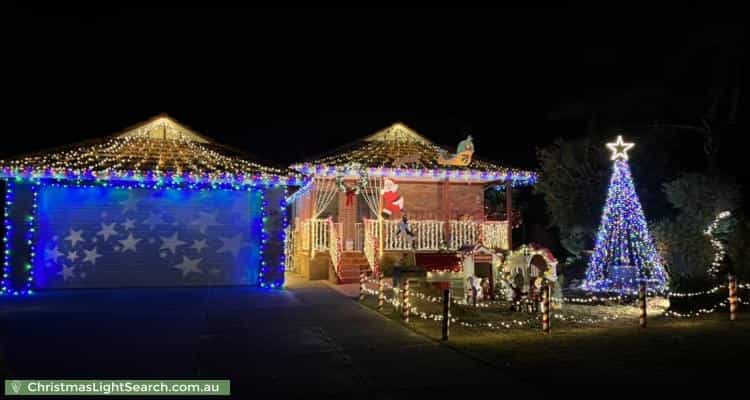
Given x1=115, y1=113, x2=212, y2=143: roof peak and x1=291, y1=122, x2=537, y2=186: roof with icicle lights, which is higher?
x1=115, y1=113, x2=212, y2=143: roof peak

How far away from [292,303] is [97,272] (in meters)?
6.72

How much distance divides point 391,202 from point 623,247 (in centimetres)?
771

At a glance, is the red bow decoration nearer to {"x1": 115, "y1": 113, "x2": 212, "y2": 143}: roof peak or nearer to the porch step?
the porch step

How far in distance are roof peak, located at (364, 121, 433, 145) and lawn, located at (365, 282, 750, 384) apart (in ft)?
37.5

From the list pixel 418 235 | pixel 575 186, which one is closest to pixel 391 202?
pixel 418 235

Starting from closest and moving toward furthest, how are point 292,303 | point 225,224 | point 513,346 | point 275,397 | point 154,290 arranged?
point 275,397 → point 513,346 → point 292,303 → point 154,290 → point 225,224

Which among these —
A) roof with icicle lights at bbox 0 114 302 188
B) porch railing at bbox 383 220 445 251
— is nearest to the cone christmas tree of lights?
porch railing at bbox 383 220 445 251

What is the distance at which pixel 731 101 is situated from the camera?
75.8ft

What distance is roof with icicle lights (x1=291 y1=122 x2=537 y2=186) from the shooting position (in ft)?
64.8

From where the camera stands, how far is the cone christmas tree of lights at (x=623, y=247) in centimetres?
1585

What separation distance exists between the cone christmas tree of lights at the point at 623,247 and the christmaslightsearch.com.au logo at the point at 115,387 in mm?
12348

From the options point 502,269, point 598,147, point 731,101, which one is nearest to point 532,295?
point 502,269

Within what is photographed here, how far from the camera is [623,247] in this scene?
16375 millimetres

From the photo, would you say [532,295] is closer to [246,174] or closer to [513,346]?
[513,346]
